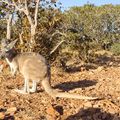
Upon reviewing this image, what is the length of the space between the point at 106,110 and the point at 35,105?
4.41ft

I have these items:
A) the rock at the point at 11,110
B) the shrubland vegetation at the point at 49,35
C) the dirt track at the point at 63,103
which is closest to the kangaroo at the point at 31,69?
the dirt track at the point at 63,103

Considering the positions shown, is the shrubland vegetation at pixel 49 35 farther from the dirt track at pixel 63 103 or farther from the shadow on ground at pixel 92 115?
the shadow on ground at pixel 92 115

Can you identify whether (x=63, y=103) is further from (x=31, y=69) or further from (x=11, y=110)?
(x=11, y=110)

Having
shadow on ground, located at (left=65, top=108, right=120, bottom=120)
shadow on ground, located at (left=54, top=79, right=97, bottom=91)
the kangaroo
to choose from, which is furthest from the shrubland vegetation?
shadow on ground, located at (left=65, top=108, right=120, bottom=120)

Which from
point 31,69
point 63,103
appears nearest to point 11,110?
point 63,103

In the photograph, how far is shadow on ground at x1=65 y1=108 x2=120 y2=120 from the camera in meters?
7.49

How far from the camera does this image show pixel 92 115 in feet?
25.0

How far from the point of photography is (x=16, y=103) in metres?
7.99

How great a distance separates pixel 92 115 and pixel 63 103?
0.83 metres

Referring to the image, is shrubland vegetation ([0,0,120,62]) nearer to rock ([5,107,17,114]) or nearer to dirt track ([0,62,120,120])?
dirt track ([0,62,120,120])

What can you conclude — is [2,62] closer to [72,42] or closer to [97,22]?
[72,42]

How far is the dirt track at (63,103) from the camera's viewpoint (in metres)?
7.41

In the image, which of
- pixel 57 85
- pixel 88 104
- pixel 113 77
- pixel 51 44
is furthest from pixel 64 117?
pixel 51 44

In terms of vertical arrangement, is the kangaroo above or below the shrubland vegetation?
below
